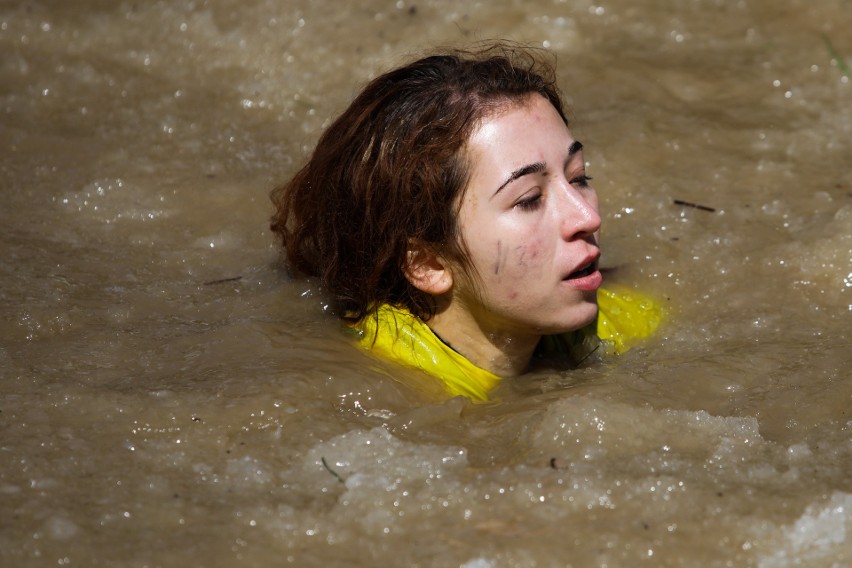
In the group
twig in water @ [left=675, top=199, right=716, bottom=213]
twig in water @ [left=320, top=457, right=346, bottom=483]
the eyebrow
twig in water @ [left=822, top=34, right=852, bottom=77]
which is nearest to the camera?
twig in water @ [left=320, top=457, right=346, bottom=483]

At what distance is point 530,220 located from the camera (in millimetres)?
3186

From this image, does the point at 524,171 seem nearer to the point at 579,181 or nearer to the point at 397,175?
the point at 579,181

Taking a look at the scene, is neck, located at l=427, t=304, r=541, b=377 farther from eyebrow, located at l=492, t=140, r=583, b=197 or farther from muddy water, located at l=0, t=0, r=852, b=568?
eyebrow, located at l=492, t=140, r=583, b=197

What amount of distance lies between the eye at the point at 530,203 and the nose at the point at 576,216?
2.8 inches

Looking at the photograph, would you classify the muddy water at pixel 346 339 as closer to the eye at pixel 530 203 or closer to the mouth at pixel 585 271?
the mouth at pixel 585 271

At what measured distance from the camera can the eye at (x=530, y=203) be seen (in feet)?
10.5

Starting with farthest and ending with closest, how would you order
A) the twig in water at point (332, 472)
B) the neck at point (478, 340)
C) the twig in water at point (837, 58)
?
the twig in water at point (837, 58)
the neck at point (478, 340)
the twig in water at point (332, 472)

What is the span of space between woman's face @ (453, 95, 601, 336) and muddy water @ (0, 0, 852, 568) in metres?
0.29

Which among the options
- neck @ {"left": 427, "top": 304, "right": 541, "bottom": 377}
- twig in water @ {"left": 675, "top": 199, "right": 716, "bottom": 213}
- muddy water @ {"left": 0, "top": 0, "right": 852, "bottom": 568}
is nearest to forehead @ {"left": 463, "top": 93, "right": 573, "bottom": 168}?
neck @ {"left": 427, "top": 304, "right": 541, "bottom": 377}

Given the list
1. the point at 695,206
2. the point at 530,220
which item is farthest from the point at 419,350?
the point at 695,206

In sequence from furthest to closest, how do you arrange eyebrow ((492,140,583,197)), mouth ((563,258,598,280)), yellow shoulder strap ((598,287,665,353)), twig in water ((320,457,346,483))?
yellow shoulder strap ((598,287,665,353)) < mouth ((563,258,598,280)) < eyebrow ((492,140,583,197)) < twig in water ((320,457,346,483))

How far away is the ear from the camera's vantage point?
11.0 ft

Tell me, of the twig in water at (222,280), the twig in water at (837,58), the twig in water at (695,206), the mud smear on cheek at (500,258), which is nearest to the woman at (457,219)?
the mud smear on cheek at (500,258)

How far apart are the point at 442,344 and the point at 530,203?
523mm
